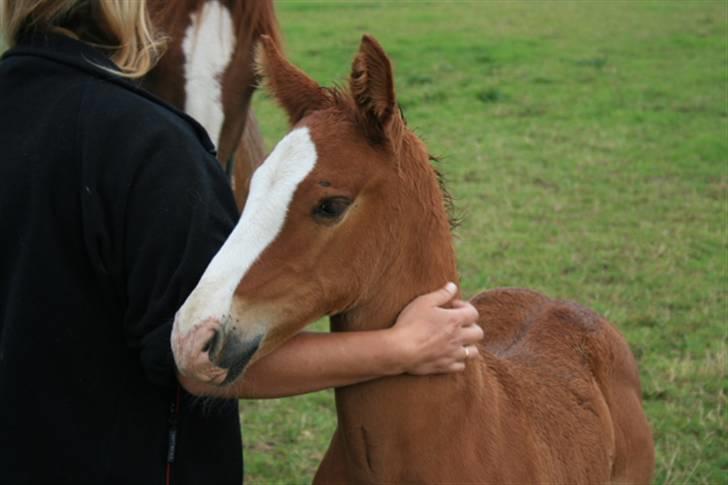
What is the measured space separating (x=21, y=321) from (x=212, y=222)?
1.48 ft

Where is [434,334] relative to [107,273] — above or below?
below

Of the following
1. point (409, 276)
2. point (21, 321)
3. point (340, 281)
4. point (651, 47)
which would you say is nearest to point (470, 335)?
point (409, 276)

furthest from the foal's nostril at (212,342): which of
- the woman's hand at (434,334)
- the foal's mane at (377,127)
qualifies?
the foal's mane at (377,127)

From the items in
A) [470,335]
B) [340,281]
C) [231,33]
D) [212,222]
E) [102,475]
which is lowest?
[102,475]

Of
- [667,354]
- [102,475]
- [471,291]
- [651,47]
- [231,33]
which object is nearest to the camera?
[102,475]

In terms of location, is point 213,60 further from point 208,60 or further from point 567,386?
point 567,386

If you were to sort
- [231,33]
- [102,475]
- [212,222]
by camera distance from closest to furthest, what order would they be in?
[212,222]
[102,475]
[231,33]

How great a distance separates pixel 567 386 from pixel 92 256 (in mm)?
1492

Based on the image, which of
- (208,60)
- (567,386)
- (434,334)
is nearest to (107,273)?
(434,334)

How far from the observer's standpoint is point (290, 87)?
2.17 m

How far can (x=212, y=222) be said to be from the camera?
1.96 metres

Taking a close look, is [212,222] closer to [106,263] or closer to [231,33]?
[106,263]

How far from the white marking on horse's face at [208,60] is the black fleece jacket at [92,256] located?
751 millimetres

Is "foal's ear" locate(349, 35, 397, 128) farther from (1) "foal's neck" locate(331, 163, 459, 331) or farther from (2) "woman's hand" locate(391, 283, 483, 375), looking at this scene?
(2) "woman's hand" locate(391, 283, 483, 375)
